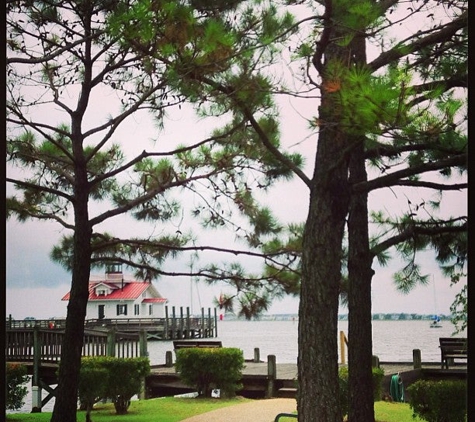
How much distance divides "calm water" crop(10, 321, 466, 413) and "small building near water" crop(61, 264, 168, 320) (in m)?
0.39

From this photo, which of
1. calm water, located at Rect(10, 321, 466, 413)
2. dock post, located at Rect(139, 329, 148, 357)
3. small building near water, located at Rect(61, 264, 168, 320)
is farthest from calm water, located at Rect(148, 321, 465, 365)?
small building near water, located at Rect(61, 264, 168, 320)

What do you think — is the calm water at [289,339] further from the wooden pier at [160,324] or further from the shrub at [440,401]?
the shrub at [440,401]

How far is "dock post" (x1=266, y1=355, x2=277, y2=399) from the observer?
15.5 feet

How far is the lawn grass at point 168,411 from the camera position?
12.7 feet

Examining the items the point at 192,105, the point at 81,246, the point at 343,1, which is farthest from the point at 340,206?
the point at 81,246

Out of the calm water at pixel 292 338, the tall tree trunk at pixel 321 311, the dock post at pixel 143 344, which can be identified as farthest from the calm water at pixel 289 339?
the tall tree trunk at pixel 321 311

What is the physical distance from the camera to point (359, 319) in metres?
3.43

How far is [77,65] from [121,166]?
55 cm

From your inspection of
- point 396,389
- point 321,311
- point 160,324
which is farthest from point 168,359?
point 321,311

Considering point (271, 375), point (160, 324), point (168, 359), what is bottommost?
point (271, 375)

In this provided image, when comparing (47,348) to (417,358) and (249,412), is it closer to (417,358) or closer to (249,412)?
(249,412)

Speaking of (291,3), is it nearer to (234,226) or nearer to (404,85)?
(404,85)

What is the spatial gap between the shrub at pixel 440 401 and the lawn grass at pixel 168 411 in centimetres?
18

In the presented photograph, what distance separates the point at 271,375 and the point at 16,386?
162 cm
